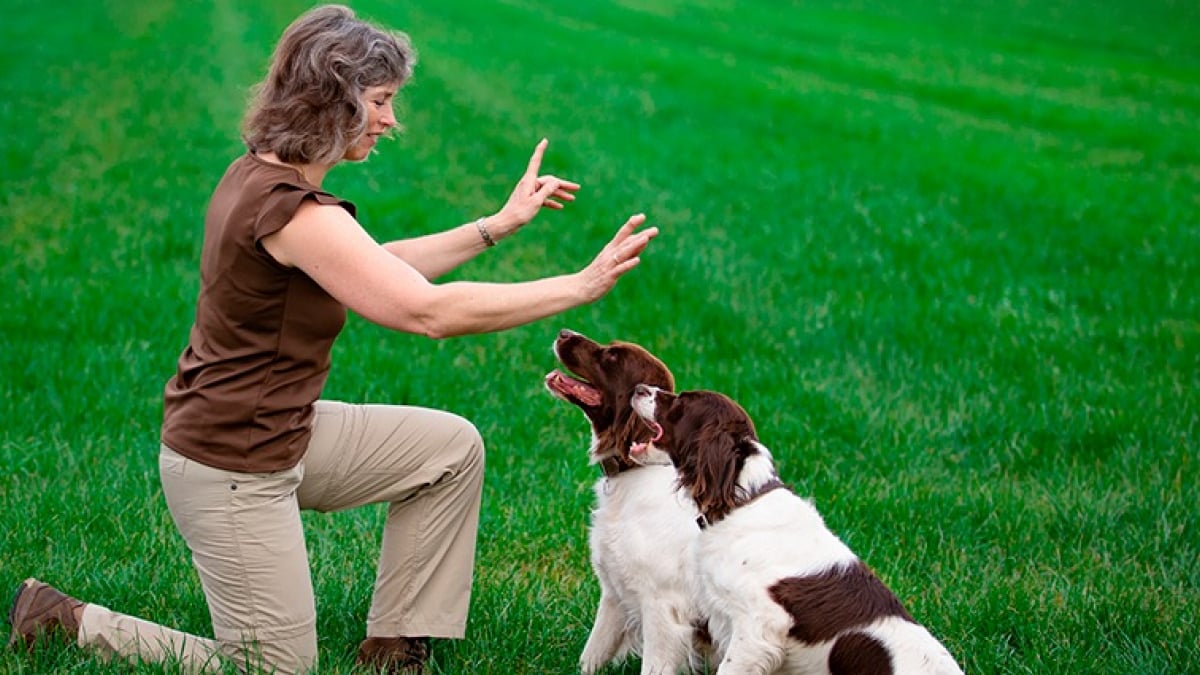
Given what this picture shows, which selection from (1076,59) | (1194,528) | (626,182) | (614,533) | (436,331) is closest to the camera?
(436,331)

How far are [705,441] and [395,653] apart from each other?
4.03 ft

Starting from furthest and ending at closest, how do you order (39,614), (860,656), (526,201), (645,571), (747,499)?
(526,201) < (645,571) < (39,614) < (747,499) < (860,656)

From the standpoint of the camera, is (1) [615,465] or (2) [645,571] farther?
(1) [615,465]

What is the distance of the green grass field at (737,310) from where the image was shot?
17.2 ft

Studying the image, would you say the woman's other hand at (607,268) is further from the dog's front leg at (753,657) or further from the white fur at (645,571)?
the dog's front leg at (753,657)

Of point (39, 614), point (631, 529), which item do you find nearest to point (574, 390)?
point (631, 529)

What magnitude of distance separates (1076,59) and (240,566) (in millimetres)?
23235

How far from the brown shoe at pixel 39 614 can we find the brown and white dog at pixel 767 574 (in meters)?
1.82

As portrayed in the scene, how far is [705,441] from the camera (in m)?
4.07

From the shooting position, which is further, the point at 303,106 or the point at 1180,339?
the point at 1180,339

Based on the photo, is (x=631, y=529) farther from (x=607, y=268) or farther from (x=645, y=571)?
(x=607, y=268)

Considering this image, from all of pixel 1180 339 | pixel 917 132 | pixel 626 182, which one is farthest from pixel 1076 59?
pixel 1180 339

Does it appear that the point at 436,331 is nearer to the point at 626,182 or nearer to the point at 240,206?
the point at 240,206

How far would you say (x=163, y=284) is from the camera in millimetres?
10000
